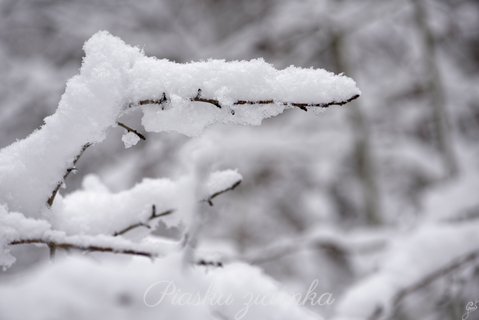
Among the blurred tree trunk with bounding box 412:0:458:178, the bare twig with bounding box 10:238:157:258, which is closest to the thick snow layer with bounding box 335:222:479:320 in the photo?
the bare twig with bounding box 10:238:157:258

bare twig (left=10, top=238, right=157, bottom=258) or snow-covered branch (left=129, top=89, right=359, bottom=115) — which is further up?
snow-covered branch (left=129, top=89, right=359, bottom=115)

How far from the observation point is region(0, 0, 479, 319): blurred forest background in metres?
3.69

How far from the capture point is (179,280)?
0.51m

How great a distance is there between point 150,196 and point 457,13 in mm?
4323

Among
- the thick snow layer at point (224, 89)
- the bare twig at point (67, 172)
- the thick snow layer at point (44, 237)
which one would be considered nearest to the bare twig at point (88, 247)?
the thick snow layer at point (44, 237)

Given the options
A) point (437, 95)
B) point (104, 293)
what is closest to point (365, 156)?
point (437, 95)

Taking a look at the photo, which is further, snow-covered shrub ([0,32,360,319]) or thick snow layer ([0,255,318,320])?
snow-covered shrub ([0,32,360,319])

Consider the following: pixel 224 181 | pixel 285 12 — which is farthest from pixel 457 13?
pixel 224 181

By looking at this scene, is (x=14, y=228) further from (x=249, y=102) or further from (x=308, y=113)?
(x=308, y=113)

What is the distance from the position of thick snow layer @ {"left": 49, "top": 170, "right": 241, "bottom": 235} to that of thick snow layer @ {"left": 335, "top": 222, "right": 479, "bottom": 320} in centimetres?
76

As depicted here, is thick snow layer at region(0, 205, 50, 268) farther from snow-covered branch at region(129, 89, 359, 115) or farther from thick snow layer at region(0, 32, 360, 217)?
snow-covered branch at region(129, 89, 359, 115)

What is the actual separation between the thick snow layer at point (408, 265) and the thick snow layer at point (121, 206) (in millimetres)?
763

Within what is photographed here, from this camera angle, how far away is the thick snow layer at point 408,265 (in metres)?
1.35

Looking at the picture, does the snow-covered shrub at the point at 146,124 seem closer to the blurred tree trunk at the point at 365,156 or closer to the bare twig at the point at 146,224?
the bare twig at the point at 146,224
